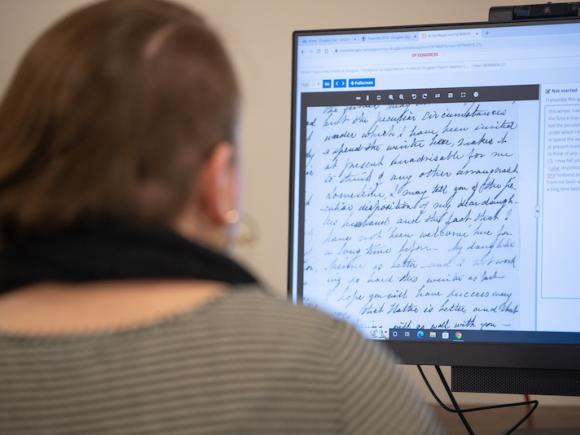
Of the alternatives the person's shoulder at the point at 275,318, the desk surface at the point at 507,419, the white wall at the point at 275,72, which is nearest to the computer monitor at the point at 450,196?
the desk surface at the point at 507,419

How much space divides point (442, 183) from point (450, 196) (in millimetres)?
22

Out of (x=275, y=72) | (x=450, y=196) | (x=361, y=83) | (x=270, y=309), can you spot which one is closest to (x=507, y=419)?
(x=450, y=196)

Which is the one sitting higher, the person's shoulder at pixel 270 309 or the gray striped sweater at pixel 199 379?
the person's shoulder at pixel 270 309

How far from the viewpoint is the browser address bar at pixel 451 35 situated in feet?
4.13

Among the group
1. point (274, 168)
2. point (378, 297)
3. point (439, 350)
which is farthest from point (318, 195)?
point (274, 168)

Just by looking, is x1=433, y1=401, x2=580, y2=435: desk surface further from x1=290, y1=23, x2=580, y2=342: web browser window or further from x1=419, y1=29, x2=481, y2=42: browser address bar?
x1=419, y1=29, x2=481, y2=42: browser address bar

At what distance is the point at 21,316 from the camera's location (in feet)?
2.18

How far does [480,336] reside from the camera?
1206 millimetres

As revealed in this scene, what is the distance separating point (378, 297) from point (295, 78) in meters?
0.34

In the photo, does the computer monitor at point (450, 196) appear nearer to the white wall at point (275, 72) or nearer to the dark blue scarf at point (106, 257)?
the white wall at point (275, 72)

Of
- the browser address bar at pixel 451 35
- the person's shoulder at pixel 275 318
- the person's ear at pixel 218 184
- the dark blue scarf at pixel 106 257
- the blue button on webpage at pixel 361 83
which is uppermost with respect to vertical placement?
the browser address bar at pixel 451 35

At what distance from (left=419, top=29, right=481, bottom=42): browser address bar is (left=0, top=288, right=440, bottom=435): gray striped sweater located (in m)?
0.72

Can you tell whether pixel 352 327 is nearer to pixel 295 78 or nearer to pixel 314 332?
pixel 314 332

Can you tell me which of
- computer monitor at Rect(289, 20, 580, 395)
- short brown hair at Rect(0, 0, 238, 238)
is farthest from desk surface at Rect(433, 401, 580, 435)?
short brown hair at Rect(0, 0, 238, 238)
